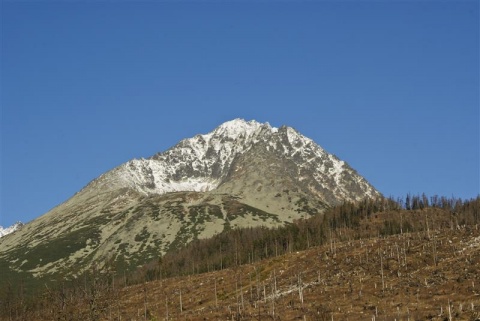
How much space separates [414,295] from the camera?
112188 millimetres

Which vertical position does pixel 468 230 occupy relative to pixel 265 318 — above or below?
above

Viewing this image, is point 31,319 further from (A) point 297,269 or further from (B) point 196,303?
(A) point 297,269

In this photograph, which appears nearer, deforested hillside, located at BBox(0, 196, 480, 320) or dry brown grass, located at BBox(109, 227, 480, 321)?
deforested hillside, located at BBox(0, 196, 480, 320)

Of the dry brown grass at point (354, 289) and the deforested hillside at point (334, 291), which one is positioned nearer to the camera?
the deforested hillside at point (334, 291)

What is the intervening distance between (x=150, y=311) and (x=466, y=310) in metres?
92.1

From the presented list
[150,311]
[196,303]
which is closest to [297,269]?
[196,303]

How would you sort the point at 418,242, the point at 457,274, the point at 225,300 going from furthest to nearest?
the point at 418,242
the point at 225,300
the point at 457,274

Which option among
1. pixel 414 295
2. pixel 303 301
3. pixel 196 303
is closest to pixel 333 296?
pixel 303 301

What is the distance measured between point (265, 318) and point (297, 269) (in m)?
72.4

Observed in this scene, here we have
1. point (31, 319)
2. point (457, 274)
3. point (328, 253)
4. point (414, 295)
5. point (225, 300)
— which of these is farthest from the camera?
point (328, 253)

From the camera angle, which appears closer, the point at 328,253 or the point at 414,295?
the point at 414,295

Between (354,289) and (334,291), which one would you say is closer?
(354,289)

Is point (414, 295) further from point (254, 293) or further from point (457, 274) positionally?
point (254, 293)

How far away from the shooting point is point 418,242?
17600 cm
